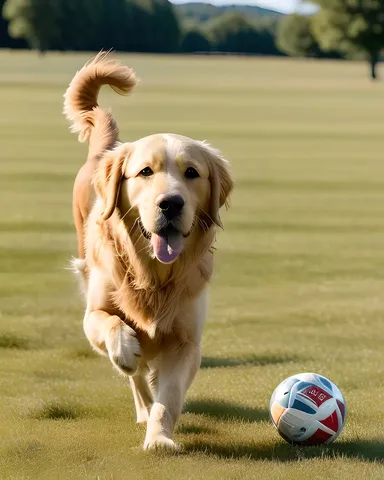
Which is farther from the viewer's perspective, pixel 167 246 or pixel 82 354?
pixel 82 354

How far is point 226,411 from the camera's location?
21.5 feet

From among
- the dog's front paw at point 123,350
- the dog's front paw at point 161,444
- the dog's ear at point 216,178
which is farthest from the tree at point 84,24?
the dog's front paw at point 161,444

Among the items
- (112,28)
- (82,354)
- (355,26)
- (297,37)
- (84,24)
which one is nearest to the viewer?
(82,354)

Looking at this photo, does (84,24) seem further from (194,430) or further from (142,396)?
(194,430)

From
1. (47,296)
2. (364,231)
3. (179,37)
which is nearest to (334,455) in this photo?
(47,296)

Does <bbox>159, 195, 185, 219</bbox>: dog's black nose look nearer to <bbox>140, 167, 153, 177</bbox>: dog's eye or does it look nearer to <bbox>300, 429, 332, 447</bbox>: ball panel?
<bbox>140, 167, 153, 177</bbox>: dog's eye

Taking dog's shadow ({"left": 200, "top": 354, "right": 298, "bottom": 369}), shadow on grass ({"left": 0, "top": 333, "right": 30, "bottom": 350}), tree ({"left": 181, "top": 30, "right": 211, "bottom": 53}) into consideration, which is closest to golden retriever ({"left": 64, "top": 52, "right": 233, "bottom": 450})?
dog's shadow ({"left": 200, "top": 354, "right": 298, "bottom": 369})

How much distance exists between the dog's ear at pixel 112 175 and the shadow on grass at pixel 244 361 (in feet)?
7.70

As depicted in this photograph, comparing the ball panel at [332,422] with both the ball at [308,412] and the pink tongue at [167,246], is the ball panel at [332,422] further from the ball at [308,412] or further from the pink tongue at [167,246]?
the pink tongue at [167,246]

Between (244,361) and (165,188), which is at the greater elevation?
(165,188)

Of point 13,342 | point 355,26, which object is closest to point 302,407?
point 13,342

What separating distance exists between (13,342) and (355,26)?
8727 cm

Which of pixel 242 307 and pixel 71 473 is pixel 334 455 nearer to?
pixel 71 473

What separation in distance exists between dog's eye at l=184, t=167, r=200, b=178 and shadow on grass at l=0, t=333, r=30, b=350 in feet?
10.4
